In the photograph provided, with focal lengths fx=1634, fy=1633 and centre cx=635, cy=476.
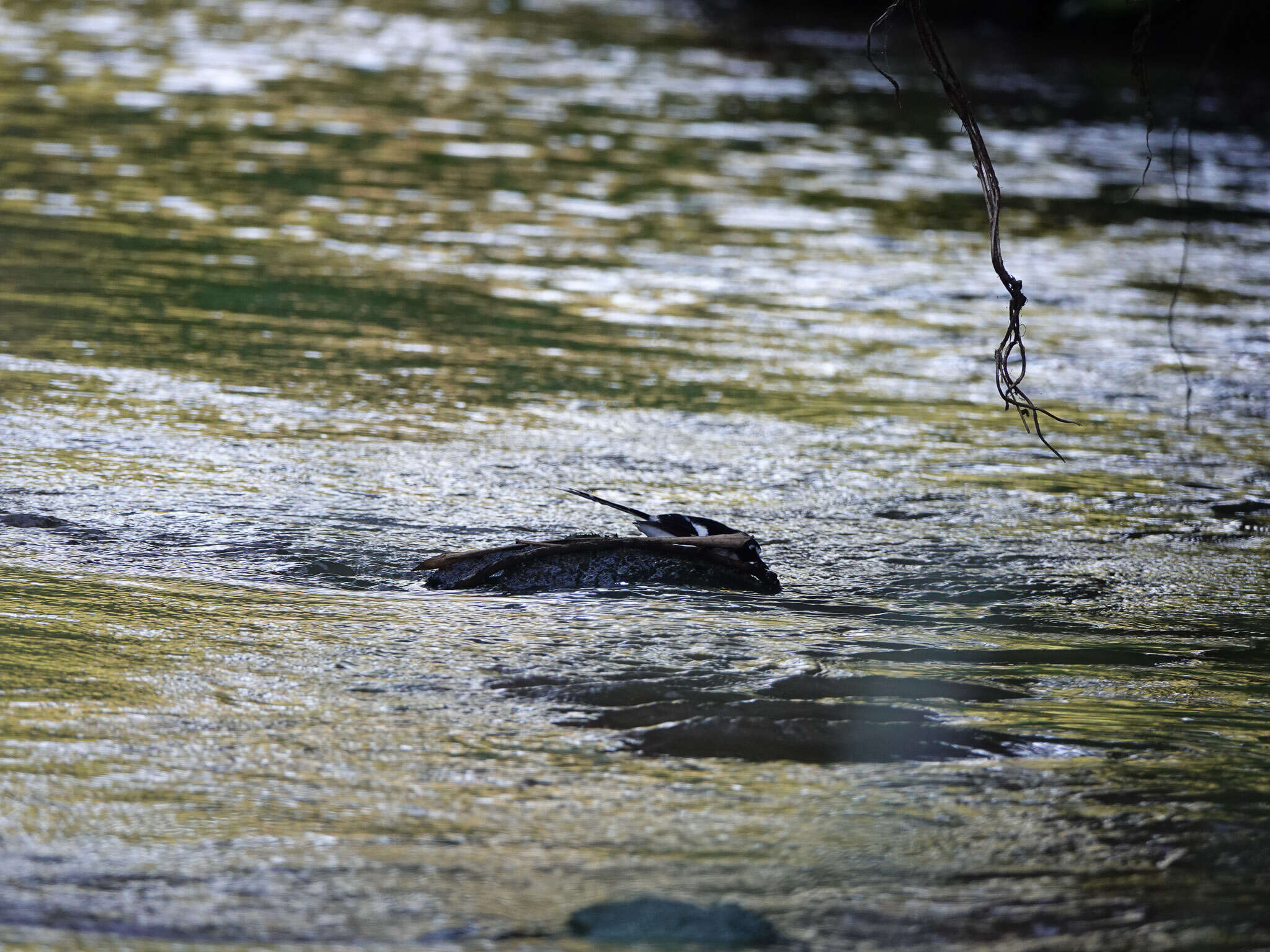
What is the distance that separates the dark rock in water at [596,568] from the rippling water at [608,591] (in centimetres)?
8

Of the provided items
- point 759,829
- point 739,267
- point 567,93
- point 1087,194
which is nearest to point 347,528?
point 759,829

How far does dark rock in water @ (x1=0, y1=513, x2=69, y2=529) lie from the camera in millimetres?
4344

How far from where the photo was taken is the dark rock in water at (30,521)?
171 inches

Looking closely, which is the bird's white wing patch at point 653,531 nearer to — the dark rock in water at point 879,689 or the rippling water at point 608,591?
the rippling water at point 608,591

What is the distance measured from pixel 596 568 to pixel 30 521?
1533 millimetres

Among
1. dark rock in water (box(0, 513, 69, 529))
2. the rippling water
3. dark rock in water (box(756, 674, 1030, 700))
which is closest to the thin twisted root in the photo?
dark rock in water (box(756, 674, 1030, 700))

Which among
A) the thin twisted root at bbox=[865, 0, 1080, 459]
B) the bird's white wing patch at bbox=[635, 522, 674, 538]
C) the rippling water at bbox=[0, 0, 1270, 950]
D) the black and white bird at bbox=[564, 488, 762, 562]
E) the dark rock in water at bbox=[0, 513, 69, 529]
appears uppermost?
the thin twisted root at bbox=[865, 0, 1080, 459]

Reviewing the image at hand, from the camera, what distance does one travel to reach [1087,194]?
12.9 meters

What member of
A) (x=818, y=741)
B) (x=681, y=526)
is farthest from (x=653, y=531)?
(x=818, y=741)

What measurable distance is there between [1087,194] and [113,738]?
437 inches

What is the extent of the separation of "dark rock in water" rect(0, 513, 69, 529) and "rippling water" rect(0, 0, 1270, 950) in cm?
2

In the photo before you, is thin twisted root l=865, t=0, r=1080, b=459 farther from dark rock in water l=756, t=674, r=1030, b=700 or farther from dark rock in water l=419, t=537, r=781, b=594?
dark rock in water l=419, t=537, r=781, b=594

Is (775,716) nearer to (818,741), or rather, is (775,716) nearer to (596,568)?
(818,741)

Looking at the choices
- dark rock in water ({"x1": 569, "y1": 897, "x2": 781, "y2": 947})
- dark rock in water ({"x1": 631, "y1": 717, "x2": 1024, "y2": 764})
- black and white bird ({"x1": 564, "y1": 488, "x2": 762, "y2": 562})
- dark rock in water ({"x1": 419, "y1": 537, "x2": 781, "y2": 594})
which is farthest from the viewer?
black and white bird ({"x1": 564, "y1": 488, "x2": 762, "y2": 562})
